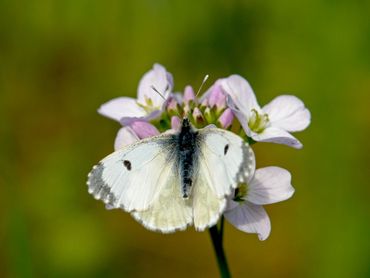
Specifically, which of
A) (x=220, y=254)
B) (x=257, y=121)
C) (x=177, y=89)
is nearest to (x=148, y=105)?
(x=257, y=121)

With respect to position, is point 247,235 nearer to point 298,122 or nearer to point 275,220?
point 275,220

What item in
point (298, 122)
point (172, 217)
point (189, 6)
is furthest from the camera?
point (189, 6)

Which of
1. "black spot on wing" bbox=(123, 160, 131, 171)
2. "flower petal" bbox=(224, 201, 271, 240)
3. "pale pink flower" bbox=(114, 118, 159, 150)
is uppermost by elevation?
"pale pink flower" bbox=(114, 118, 159, 150)

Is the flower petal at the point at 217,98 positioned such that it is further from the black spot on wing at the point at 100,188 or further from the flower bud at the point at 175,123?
the black spot on wing at the point at 100,188

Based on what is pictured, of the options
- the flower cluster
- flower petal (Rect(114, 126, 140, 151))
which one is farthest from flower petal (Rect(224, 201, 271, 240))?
flower petal (Rect(114, 126, 140, 151))

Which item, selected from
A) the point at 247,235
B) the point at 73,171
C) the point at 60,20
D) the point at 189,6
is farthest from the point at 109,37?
the point at 247,235

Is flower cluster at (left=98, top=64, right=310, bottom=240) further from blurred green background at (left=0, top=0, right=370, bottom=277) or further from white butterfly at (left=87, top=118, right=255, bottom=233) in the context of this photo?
blurred green background at (left=0, top=0, right=370, bottom=277)

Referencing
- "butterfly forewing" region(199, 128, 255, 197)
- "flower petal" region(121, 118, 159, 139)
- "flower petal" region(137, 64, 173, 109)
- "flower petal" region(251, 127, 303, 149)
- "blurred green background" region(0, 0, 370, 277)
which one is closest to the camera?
"butterfly forewing" region(199, 128, 255, 197)
